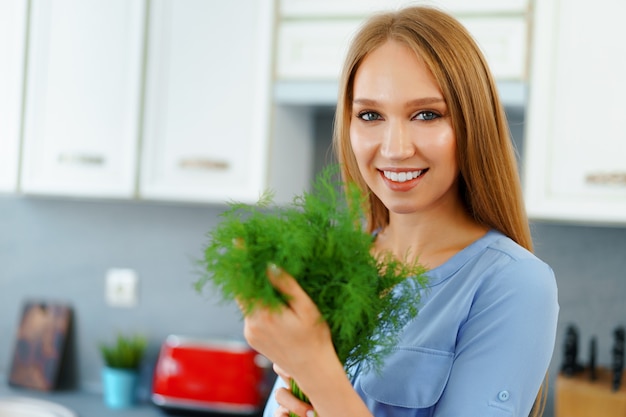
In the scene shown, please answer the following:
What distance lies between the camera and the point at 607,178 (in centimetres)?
182

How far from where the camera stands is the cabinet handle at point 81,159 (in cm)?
227

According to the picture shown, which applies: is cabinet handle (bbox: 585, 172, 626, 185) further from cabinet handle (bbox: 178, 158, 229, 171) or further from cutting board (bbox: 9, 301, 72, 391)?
cutting board (bbox: 9, 301, 72, 391)

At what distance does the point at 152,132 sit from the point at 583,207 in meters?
1.22

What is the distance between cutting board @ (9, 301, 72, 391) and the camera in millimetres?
2646

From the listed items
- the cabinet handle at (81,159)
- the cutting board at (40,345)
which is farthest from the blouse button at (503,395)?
the cutting board at (40,345)

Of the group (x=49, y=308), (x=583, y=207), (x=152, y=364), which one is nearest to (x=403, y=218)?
(x=583, y=207)

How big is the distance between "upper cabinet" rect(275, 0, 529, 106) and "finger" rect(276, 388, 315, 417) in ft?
4.24

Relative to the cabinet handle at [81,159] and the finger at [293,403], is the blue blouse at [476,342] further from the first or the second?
the cabinet handle at [81,159]

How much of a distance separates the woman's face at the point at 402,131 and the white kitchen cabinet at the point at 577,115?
40.3 inches

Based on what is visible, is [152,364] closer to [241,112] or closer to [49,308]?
[49,308]

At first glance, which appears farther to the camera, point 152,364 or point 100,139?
point 152,364

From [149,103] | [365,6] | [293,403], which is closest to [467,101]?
[293,403]

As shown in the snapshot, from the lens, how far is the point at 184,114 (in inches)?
86.0

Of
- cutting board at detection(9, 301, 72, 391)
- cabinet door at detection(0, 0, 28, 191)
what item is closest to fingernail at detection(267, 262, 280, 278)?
cabinet door at detection(0, 0, 28, 191)
